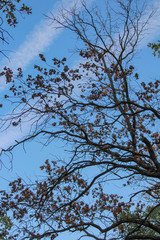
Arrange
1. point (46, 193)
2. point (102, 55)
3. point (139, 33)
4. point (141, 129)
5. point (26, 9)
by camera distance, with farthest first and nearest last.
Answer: point (139, 33) < point (102, 55) < point (141, 129) < point (46, 193) < point (26, 9)

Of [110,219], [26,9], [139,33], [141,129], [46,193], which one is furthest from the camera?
[139,33]

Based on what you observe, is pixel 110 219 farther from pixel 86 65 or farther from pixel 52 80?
pixel 86 65

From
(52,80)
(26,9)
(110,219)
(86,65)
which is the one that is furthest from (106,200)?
(26,9)

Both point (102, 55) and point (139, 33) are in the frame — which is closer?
point (102, 55)

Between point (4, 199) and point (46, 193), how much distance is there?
7.66ft

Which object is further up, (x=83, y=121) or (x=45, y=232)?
(x=83, y=121)

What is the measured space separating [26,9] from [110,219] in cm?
795

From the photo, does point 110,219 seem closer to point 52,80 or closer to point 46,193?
point 46,193

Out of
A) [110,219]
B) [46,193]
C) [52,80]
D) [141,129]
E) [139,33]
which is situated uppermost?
[139,33]

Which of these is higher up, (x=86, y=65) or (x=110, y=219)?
(x=86, y=65)

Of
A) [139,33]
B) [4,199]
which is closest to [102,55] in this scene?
[139,33]

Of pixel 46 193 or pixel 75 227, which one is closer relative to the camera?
pixel 46 193

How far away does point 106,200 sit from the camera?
10.9m

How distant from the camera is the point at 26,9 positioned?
279 inches
